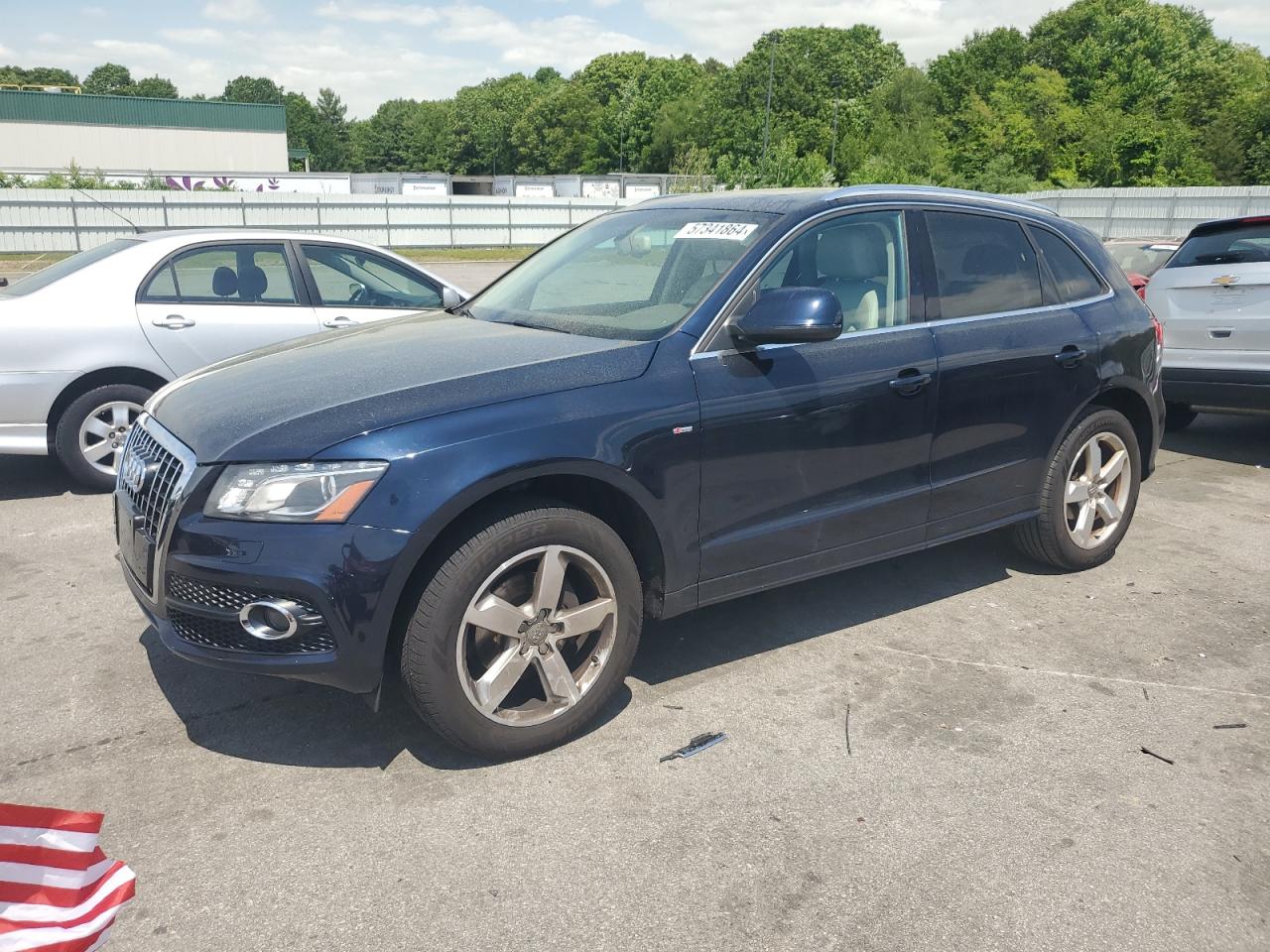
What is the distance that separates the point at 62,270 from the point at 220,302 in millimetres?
958

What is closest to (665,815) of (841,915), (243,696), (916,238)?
(841,915)

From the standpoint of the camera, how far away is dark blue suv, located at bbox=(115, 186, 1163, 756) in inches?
122

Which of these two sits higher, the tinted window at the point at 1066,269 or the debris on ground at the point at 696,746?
the tinted window at the point at 1066,269

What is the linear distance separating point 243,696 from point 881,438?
2550mm

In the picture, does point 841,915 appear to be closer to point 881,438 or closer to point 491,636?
point 491,636

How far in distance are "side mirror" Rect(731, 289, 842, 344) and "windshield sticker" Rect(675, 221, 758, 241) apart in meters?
0.47

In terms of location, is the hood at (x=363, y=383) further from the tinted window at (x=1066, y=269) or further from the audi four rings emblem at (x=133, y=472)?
the tinted window at (x=1066, y=269)

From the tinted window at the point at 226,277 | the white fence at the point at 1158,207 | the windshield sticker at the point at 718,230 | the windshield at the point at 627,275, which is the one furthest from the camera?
the white fence at the point at 1158,207

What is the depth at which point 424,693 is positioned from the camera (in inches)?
125

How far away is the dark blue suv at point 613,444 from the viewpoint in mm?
3104

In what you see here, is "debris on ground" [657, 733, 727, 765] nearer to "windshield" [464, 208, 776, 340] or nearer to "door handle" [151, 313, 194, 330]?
"windshield" [464, 208, 776, 340]

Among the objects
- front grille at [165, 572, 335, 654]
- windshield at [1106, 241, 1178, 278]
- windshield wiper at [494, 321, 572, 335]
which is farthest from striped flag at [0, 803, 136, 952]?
windshield at [1106, 241, 1178, 278]

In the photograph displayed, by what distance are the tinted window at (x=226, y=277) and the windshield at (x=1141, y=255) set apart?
321 inches

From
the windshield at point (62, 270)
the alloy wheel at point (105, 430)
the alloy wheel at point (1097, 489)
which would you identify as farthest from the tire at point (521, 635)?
the windshield at point (62, 270)
